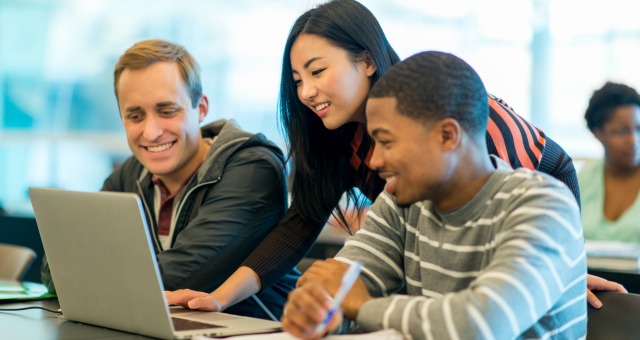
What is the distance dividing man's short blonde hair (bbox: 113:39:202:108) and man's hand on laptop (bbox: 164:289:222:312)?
65 cm

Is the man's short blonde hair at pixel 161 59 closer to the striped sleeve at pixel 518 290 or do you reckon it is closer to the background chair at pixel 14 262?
the background chair at pixel 14 262

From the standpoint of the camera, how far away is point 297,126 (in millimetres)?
1973

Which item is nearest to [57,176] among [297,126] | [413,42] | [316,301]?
[413,42]

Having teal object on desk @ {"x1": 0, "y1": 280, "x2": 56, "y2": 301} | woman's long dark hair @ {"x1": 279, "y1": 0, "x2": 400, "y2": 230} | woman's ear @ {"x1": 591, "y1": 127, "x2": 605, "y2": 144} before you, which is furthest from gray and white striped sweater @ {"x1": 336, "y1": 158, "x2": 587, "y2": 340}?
woman's ear @ {"x1": 591, "y1": 127, "x2": 605, "y2": 144}

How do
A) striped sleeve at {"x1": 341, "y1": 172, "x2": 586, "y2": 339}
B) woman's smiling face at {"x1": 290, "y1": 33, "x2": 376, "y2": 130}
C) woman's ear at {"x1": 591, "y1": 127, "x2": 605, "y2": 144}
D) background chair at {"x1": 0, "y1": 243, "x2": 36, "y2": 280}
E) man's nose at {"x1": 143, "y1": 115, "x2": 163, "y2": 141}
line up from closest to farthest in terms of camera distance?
striped sleeve at {"x1": 341, "y1": 172, "x2": 586, "y2": 339}
woman's smiling face at {"x1": 290, "y1": 33, "x2": 376, "y2": 130}
man's nose at {"x1": 143, "y1": 115, "x2": 163, "y2": 141}
background chair at {"x1": 0, "y1": 243, "x2": 36, "y2": 280}
woman's ear at {"x1": 591, "y1": 127, "x2": 605, "y2": 144}

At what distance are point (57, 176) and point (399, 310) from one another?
4.55 m

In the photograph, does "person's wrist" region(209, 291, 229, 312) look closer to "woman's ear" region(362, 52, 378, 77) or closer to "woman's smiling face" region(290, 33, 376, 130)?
"woman's smiling face" region(290, 33, 376, 130)

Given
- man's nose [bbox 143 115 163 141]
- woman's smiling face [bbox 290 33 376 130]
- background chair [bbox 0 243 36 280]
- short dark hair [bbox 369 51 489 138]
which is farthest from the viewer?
background chair [bbox 0 243 36 280]

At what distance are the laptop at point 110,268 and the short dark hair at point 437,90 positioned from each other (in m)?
0.43

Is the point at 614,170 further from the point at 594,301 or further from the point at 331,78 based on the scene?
the point at 594,301

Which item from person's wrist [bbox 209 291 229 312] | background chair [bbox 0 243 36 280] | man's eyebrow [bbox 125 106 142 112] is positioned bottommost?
background chair [bbox 0 243 36 280]

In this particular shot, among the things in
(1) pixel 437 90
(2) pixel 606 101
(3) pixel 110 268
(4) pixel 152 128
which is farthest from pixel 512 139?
(2) pixel 606 101

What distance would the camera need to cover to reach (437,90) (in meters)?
1.24

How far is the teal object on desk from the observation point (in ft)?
6.03
